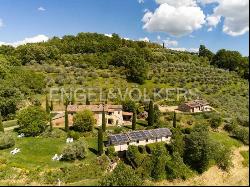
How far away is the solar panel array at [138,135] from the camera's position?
Answer: 45188 millimetres

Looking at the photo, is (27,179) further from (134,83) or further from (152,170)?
(134,83)

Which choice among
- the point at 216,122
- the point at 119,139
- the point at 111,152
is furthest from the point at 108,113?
the point at 216,122

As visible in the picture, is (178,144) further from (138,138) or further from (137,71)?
(137,71)

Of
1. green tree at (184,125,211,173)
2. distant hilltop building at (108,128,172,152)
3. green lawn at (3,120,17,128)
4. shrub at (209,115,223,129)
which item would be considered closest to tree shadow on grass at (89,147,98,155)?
distant hilltop building at (108,128,172,152)

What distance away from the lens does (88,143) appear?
155 ft

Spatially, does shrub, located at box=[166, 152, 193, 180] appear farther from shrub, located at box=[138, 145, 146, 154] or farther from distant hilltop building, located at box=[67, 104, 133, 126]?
distant hilltop building, located at box=[67, 104, 133, 126]

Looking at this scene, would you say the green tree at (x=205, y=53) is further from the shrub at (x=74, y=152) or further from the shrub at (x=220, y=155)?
the shrub at (x=74, y=152)

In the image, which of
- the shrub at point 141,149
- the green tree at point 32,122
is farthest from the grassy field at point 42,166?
the shrub at point 141,149

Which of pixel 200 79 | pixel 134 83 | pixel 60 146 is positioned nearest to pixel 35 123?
pixel 60 146

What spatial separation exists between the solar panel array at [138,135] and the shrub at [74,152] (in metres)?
4.90

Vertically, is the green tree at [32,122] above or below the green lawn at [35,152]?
above

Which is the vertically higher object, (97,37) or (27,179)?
(97,37)

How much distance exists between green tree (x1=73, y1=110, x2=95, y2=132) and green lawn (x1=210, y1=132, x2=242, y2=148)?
19.4 m

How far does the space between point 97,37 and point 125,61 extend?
39963 millimetres
